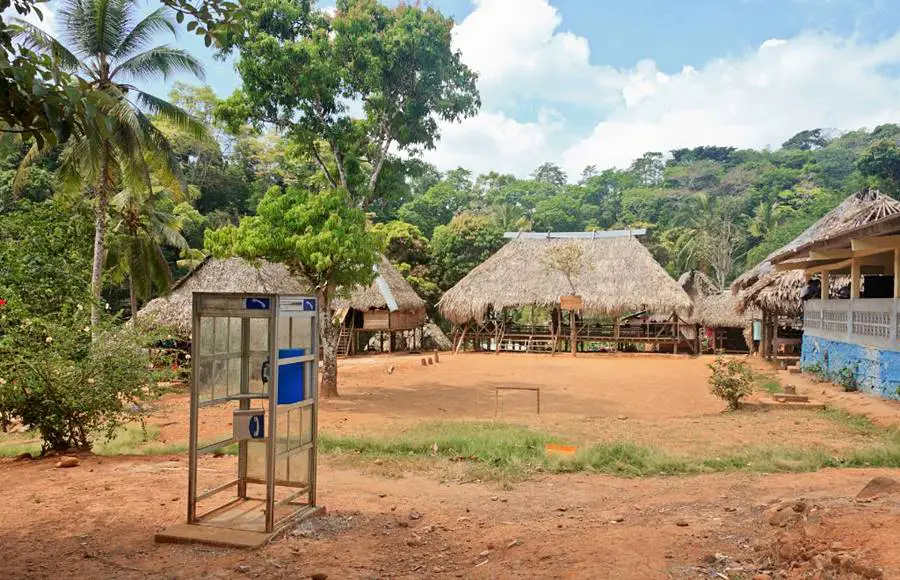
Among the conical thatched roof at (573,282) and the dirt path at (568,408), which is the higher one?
the conical thatched roof at (573,282)

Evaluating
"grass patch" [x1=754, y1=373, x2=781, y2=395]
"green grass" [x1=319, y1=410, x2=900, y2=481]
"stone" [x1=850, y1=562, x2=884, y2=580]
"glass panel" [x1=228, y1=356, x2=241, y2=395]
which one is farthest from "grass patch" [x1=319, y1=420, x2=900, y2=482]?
"grass patch" [x1=754, y1=373, x2=781, y2=395]

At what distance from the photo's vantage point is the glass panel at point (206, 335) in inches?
204

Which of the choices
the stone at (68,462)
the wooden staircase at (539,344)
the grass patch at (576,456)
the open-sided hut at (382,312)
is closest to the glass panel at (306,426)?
the grass patch at (576,456)

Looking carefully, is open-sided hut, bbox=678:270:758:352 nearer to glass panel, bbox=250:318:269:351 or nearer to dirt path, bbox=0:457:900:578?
dirt path, bbox=0:457:900:578

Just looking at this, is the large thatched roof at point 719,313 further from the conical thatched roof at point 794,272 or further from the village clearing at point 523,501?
the village clearing at point 523,501

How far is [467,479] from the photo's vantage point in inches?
274

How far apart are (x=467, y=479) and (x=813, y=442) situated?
16.3 ft

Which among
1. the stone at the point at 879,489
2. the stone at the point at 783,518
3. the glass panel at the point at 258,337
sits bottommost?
the stone at the point at 783,518

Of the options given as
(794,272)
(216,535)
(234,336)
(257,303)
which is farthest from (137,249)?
(794,272)

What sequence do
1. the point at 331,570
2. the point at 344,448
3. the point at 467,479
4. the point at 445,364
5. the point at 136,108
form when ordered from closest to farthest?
1. the point at 331,570
2. the point at 467,479
3. the point at 344,448
4. the point at 136,108
5. the point at 445,364

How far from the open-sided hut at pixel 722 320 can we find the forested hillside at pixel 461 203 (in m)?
8.31

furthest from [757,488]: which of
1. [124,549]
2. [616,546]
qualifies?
[124,549]

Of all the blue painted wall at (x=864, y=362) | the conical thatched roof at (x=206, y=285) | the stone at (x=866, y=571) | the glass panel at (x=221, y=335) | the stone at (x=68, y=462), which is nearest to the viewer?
the stone at (x=866, y=571)

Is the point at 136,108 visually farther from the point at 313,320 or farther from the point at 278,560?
the point at 278,560
